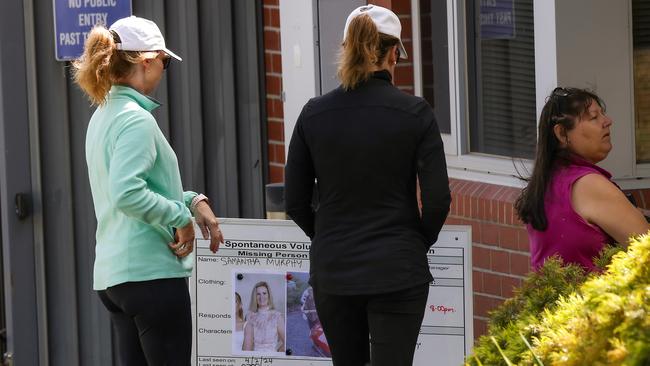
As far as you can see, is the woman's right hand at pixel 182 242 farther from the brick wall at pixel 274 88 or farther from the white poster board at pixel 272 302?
the brick wall at pixel 274 88

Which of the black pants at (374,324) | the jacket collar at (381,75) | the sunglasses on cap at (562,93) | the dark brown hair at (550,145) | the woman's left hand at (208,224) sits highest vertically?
the jacket collar at (381,75)

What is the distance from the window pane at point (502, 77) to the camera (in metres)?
6.48

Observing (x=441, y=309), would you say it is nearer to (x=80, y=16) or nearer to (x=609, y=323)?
(x=80, y=16)

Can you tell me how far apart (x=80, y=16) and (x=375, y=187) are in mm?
3101

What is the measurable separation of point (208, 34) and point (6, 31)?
1.10 m

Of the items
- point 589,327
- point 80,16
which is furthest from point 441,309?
point 589,327

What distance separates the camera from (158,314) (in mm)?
5004

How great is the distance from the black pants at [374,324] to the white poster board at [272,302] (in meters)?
1.07

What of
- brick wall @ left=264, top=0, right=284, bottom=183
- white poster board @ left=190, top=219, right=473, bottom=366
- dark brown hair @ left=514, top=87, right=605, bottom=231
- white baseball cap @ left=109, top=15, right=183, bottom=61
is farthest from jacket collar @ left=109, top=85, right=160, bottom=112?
brick wall @ left=264, top=0, right=284, bottom=183

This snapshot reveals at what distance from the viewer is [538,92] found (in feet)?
20.5

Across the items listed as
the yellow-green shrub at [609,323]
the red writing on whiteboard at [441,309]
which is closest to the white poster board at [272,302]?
the red writing on whiteboard at [441,309]

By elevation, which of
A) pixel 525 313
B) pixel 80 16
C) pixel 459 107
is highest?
pixel 80 16

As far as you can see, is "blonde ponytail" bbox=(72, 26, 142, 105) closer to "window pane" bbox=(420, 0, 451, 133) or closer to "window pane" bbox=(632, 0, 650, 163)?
"window pane" bbox=(420, 0, 451, 133)

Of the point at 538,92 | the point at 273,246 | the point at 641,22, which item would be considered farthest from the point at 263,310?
the point at 641,22
